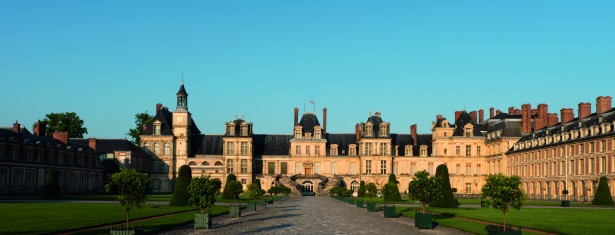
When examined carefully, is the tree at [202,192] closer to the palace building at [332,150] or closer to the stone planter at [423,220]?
the stone planter at [423,220]

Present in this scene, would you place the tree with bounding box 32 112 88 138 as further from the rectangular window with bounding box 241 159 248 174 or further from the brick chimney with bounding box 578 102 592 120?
the brick chimney with bounding box 578 102 592 120

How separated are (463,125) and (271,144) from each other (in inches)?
1093

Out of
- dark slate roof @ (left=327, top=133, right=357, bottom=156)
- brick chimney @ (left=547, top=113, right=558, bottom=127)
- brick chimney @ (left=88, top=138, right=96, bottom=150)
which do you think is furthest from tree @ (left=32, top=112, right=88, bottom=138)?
brick chimney @ (left=547, top=113, right=558, bottom=127)

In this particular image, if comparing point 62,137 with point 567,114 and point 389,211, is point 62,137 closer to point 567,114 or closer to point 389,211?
point 389,211

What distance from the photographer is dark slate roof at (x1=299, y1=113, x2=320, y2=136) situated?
98.5 meters

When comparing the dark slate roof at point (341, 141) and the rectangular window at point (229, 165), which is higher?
the dark slate roof at point (341, 141)

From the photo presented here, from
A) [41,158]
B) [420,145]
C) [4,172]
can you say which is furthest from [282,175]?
[4,172]

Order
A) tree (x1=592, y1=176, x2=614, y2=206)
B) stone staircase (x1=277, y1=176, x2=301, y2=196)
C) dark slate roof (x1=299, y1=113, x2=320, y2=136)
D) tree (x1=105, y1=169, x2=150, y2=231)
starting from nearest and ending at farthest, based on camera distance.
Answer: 1. tree (x1=105, y1=169, x2=150, y2=231)
2. tree (x1=592, y1=176, x2=614, y2=206)
3. stone staircase (x1=277, y1=176, x2=301, y2=196)
4. dark slate roof (x1=299, y1=113, x2=320, y2=136)

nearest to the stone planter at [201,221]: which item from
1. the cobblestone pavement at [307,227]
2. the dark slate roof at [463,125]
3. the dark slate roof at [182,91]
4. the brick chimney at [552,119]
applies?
the cobblestone pavement at [307,227]

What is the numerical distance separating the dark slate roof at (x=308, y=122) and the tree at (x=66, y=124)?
33.0 m

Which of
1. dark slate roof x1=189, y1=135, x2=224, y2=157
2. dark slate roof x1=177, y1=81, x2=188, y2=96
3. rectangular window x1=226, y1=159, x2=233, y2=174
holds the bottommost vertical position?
rectangular window x1=226, y1=159, x2=233, y2=174

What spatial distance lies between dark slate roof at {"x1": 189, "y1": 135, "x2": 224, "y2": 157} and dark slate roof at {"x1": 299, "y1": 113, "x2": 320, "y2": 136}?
12.3 metres

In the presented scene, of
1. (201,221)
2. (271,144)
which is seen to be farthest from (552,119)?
(201,221)

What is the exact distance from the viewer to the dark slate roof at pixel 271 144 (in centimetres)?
9962
